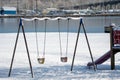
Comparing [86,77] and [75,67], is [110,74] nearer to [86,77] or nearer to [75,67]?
[86,77]

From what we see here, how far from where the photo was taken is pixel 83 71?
440 inches

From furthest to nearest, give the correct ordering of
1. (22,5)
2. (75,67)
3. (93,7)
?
(22,5) → (93,7) → (75,67)

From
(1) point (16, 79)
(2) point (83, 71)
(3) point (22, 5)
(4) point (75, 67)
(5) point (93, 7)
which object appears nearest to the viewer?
(1) point (16, 79)

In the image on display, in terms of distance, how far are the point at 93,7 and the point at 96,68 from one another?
405 ft

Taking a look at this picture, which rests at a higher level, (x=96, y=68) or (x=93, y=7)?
(x=96, y=68)

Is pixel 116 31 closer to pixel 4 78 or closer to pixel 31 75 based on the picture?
pixel 31 75

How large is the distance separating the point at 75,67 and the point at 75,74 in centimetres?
137

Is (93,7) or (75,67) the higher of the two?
(75,67)

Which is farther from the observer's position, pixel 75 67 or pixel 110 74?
pixel 75 67

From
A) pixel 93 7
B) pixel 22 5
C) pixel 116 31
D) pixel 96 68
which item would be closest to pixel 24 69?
pixel 96 68

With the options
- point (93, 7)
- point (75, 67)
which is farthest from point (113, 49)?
point (93, 7)

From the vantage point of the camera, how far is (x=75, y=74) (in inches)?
420

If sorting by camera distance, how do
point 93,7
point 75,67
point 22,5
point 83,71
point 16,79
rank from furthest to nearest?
point 22,5, point 93,7, point 75,67, point 83,71, point 16,79

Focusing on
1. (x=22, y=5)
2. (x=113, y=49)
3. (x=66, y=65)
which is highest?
(x=113, y=49)
